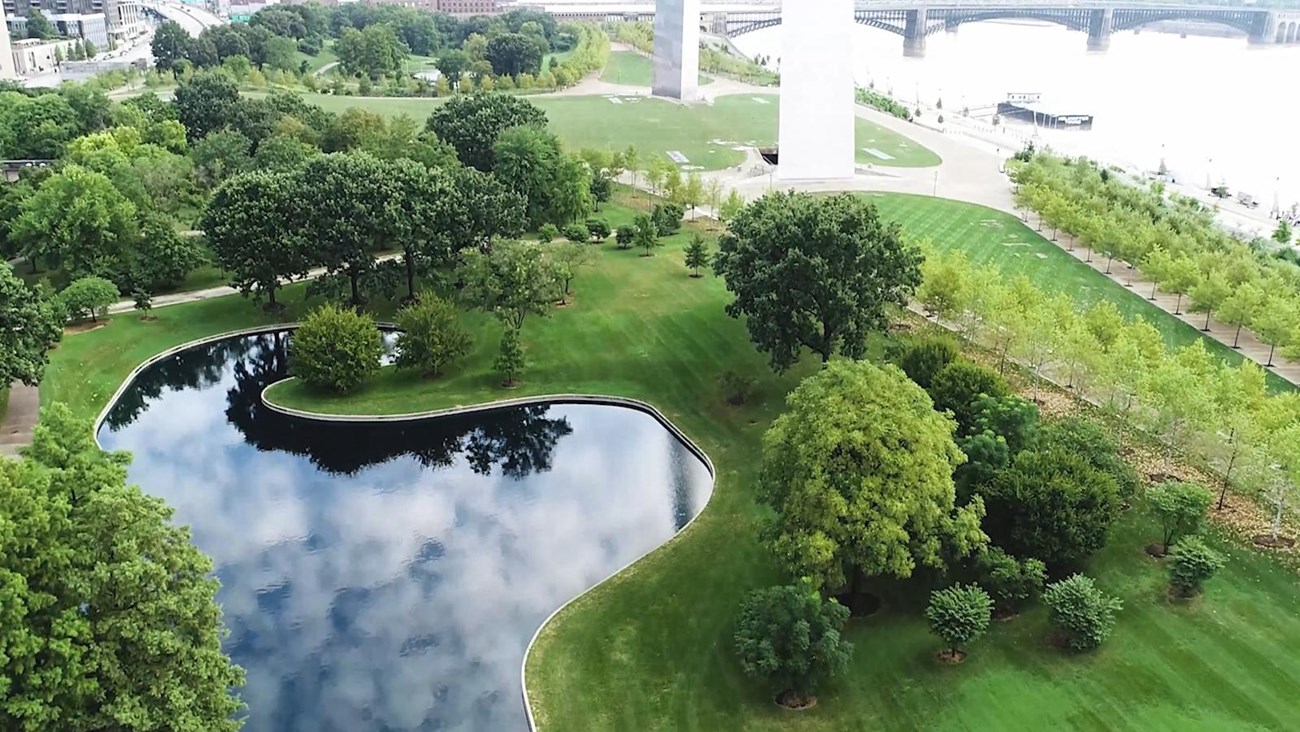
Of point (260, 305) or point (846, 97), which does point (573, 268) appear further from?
point (846, 97)

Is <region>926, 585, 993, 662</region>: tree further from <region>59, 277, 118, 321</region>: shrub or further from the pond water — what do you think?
<region>59, 277, 118, 321</region>: shrub

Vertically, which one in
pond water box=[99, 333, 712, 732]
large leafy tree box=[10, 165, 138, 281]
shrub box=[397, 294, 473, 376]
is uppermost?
large leafy tree box=[10, 165, 138, 281]

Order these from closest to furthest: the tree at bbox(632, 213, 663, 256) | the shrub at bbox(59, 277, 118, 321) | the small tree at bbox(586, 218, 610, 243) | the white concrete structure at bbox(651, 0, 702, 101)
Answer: the shrub at bbox(59, 277, 118, 321), the tree at bbox(632, 213, 663, 256), the small tree at bbox(586, 218, 610, 243), the white concrete structure at bbox(651, 0, 702, 101)

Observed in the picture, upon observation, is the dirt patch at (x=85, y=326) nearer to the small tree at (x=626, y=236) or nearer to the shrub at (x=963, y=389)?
the small tree at (x=626, y=236)

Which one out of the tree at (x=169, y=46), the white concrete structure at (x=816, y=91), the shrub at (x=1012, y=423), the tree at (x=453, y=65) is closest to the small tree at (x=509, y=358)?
the shrub at (x=1012, y=423)

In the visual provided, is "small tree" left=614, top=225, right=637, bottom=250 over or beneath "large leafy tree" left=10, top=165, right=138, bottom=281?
beneath

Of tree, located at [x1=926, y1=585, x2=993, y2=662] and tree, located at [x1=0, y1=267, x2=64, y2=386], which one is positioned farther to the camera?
tree, located at [x1=0, y1=267, x2=64, y2=386]

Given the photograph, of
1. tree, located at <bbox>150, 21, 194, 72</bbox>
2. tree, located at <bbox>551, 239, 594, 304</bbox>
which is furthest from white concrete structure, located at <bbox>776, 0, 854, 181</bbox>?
tree, located at <bbox>150, 21, 194, 72</bbox>

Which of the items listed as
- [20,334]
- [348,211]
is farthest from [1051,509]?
[20,334]
